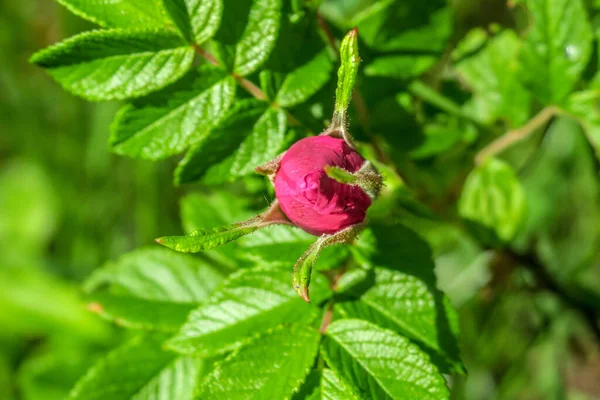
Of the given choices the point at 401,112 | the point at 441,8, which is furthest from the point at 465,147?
the point at 441,8

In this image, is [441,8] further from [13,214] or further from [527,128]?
[13,214]

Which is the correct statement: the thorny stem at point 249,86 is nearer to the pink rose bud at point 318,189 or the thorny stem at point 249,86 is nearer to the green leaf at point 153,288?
the pink rose bud at point 318,189

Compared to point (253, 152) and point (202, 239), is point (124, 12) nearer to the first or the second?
point (253, 152)

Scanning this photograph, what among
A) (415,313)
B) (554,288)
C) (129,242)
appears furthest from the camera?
(129,242)

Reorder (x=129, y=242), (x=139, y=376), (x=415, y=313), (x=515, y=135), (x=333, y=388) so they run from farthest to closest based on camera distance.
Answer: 1. (x=129, y=242)
2. (x=515, y=135)
3. (x=139, y=376)
4. (x=415, y=313)
5. (x=333, y=388)

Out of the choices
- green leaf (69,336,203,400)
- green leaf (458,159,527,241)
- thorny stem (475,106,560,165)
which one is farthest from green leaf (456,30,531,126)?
green leaf (69,336,203,400)

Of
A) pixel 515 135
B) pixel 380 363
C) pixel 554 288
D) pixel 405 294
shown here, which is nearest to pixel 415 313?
Answer: pixel 405 294

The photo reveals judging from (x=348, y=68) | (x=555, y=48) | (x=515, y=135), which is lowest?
(x=515, y=135)

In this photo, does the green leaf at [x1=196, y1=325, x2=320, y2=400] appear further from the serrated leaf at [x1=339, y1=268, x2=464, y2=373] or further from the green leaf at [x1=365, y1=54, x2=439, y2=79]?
the green leaf at [x1=365, y1=54, x2=439, y2=79]
